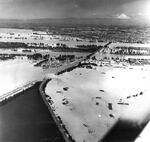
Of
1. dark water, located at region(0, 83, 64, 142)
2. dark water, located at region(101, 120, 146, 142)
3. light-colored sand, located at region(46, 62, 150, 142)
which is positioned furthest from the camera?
light-colored sand, located at region(46, 62, 150, 142)

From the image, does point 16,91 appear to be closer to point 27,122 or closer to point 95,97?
point 27,122

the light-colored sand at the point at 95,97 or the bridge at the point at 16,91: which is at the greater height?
the bridge at the point at 16,91

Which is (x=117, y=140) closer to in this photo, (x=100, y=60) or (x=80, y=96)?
(x=80, y=96)

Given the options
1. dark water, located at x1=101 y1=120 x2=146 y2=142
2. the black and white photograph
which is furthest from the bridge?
dark water, located at x1=101 y1=120 x2=146 y2=142

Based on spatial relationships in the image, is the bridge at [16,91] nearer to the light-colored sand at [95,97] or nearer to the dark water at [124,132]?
the light-colored sand at [95,97]

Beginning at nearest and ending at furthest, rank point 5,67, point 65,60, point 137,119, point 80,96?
1. point 137,119
2. point 80,96
3. point 5,67
4. point 65,60

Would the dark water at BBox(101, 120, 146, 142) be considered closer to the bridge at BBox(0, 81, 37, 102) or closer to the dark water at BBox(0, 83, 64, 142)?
the dark water at BBox(0, 83, 64, 142)

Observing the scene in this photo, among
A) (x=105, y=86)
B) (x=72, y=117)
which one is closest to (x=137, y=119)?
(x=72, y=117)

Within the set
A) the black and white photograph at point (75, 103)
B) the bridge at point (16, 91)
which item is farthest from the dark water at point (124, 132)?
the bridge at point (16, 91)
